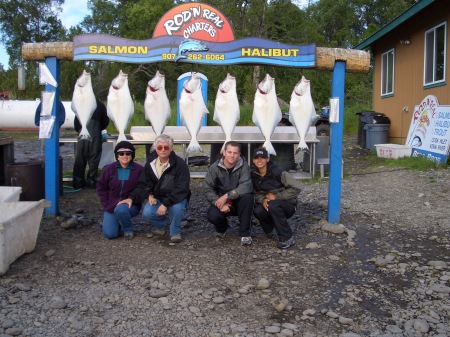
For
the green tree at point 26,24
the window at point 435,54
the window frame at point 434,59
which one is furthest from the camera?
the green tree at point 26,24

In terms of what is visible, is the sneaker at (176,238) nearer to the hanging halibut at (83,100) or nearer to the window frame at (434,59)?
the hanging halibut at (83,100)

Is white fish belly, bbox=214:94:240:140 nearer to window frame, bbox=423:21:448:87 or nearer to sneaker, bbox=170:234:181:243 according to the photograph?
sneaker, bbox=170:234:181:243

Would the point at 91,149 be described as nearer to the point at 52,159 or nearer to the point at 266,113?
the point at 52,159

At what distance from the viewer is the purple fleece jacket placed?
16.7 ft

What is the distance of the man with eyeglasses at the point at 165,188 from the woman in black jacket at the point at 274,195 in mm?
794

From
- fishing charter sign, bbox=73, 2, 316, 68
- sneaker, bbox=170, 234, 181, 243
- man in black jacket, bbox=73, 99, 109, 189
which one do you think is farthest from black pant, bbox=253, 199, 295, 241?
man in black jacket, bbox=73, 99, 109, 189

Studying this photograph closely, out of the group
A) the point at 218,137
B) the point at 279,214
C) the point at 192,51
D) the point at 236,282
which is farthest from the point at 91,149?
the point at 236,282

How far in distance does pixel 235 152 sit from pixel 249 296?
164 centimetres

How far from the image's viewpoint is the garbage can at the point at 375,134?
13.6m

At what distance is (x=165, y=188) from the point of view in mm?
5027

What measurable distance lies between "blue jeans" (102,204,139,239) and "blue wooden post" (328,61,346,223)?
2305 millimetres

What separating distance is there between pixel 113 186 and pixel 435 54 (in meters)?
9.63

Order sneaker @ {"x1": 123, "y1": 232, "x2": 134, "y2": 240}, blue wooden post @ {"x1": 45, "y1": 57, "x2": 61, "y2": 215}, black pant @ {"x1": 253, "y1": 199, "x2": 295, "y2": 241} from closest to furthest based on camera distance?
black pant @ {"x1": 253, "y1": 199, "x2": 295, "y2": 241} < sneaker @ {"x1": 123, "y1": 232, "x2": 134, "y2": 240} < blue wooden post @ {"x1": 45, "y1": 57, "x2": 61, "y2": 215}

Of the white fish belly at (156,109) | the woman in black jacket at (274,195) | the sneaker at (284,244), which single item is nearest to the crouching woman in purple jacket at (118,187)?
the white fish belly at (156,109)
